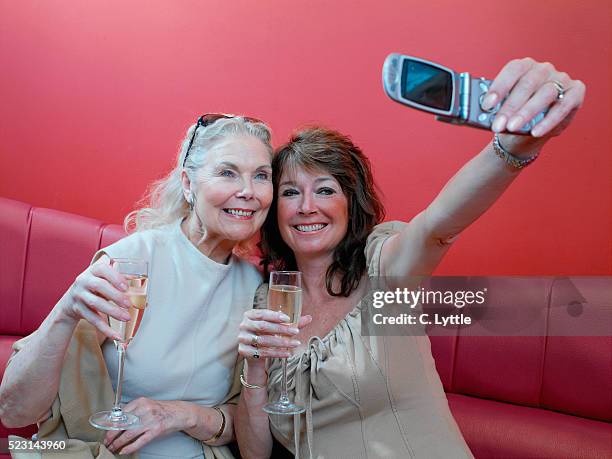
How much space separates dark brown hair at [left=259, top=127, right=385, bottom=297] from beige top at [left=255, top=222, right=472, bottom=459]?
0.12 m

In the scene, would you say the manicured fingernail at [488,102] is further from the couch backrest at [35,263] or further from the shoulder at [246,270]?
the couch backrest at [35,263]

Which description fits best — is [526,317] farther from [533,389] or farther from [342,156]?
[342,156]

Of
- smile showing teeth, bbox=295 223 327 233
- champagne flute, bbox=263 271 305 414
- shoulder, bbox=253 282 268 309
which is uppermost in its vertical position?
smile showing teeth, bbox=295 223 327 233

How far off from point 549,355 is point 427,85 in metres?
1.50

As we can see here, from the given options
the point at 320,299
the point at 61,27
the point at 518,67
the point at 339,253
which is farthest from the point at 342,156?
the point at 61,27

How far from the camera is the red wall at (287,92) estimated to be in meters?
2.28

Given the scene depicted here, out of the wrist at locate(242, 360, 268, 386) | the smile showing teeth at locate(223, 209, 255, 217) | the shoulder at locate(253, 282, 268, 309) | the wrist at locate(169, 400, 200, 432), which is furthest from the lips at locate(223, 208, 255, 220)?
the wrist at locate(169, 400, 200, 432)

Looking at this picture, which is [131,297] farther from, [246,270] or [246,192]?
[246,270]

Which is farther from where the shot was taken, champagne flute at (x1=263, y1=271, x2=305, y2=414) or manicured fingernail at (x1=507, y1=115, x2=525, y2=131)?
champagne flute at (x1=263, y1=271, x2=305, y2=414)

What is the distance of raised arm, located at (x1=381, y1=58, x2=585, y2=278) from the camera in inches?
33.3

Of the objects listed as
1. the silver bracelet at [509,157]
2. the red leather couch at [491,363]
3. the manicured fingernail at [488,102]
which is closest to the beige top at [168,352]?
the red leather couch at [491,363]

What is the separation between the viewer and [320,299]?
1643 millimetres

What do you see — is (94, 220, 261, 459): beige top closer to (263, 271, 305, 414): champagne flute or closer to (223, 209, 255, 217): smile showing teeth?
(223, 209, 255, 217): smile showing teeth

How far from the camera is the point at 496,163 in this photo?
1014 millimetres
